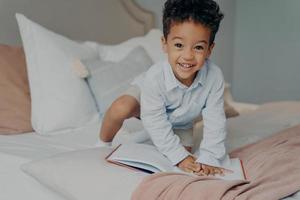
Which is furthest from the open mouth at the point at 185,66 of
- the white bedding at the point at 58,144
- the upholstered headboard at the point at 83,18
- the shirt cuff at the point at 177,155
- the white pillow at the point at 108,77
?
the upholstered headboard at the point at 83,18

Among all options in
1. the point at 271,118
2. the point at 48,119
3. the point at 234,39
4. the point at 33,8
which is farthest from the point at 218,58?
the point at 48,119

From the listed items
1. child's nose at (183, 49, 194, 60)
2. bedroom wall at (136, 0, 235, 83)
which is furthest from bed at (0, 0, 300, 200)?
bedroom wall at (136, 0, 235, 83)

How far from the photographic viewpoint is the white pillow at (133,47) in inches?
85.4

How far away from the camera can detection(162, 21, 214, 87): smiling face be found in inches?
47.1

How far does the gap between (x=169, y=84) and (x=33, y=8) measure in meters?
1.07

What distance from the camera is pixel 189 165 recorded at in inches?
49.3

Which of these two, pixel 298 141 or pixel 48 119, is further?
pixel 48 119

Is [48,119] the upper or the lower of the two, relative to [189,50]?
lower

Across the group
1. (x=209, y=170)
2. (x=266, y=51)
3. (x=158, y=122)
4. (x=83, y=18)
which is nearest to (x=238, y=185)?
(x=209, y=170)

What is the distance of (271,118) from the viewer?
1.97m

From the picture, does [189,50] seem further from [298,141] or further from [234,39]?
[234,39]

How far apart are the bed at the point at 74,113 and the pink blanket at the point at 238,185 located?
5 centimetres

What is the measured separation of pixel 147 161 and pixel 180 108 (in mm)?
222

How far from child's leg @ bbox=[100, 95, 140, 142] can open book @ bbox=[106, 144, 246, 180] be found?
0.16 m
